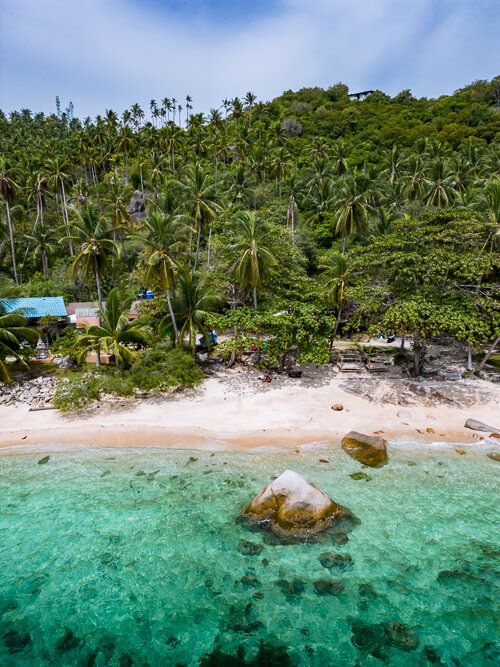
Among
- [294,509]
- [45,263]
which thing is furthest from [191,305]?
[45,263]

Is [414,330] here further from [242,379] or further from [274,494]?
[274,494]

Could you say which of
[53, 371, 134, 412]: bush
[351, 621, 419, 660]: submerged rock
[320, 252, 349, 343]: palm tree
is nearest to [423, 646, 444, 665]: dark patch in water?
[351, 621, 419, 660]: submerged rock

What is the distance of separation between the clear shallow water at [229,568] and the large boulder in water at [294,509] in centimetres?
55

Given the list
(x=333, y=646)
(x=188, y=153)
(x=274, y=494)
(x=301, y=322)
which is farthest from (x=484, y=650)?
(x=188, y=153)

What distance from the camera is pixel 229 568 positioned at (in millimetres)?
11000

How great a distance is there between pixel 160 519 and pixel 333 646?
6630 mm

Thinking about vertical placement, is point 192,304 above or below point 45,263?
below

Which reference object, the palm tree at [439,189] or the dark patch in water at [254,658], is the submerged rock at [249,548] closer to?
the dark patch in water at [254,658]

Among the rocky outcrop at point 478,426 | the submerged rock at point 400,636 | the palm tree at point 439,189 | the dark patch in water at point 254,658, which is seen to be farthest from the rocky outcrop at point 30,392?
the palm tree at point 439,189

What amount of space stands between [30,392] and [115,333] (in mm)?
6006

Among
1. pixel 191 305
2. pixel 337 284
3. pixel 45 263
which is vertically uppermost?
pixel 45 263

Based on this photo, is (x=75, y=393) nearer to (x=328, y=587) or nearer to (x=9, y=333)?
A: (x=9, y=333)

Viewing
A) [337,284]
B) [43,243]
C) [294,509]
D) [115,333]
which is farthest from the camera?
[43,243]

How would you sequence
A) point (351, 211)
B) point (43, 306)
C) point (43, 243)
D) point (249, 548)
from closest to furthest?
point (249, 548), point (43, 306), point (351, 211), point (43, 243)
